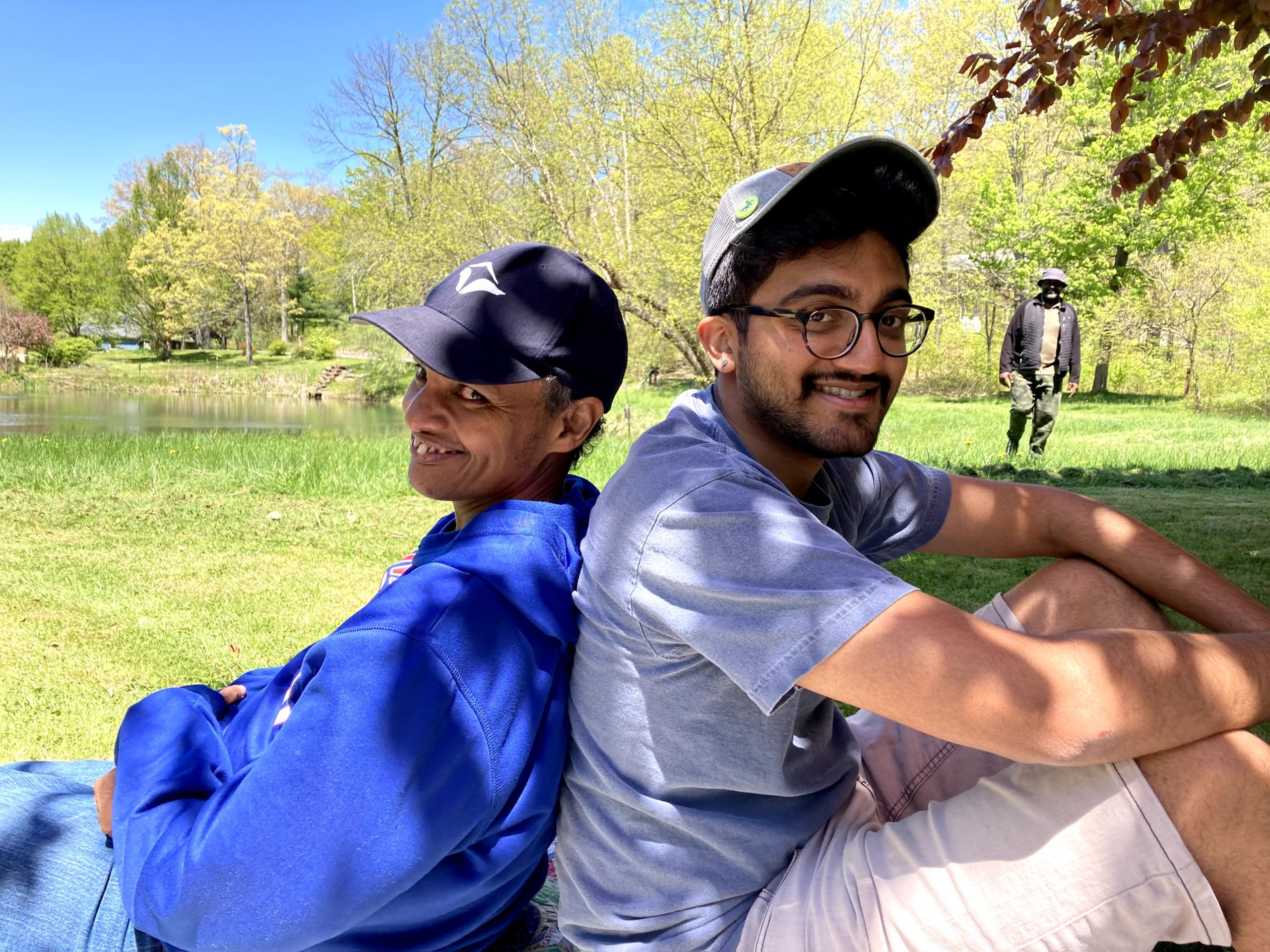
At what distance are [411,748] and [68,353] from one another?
156ft

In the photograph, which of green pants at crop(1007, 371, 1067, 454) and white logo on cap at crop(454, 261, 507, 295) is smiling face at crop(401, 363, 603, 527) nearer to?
white logo on cap at crop(454, 261, 507, 295)

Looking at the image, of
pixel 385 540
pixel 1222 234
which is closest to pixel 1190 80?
pixel 1222 234

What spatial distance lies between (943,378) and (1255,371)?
9731mm

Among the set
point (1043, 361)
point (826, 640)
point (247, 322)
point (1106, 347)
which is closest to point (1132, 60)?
point (826, 640)

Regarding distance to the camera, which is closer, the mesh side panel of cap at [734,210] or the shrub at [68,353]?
the mesh side panel of cap at [734,210]

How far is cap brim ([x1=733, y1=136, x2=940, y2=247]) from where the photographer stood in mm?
1593

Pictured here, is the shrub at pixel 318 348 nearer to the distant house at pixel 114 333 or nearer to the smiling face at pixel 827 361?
the distant house at pixel 114 333

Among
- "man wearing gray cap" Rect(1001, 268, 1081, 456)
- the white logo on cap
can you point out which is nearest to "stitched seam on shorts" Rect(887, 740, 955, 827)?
the white logo on cap

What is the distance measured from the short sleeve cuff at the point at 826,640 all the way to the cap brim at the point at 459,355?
0.80 m

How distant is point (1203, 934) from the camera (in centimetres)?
124

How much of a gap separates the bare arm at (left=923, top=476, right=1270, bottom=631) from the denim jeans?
1779 millimetres

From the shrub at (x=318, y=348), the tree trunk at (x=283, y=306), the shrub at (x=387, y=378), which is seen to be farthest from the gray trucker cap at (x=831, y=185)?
the tree trunk at (x=283, y=306)

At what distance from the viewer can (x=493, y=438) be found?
1853 mm

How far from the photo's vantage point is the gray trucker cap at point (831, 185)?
1.61 m
